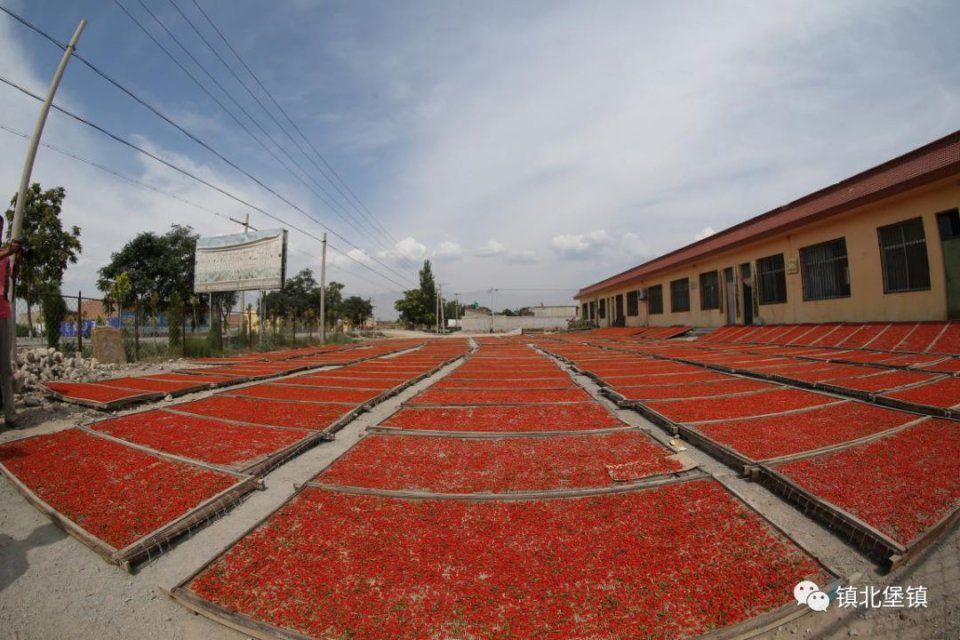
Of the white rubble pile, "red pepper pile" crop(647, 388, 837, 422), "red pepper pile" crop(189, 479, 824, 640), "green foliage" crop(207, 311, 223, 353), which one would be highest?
"green foliage" crop(207, 311, 223, 353)

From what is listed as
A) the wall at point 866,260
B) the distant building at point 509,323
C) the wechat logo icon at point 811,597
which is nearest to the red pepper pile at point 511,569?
the wechat logo icon at point 811,597

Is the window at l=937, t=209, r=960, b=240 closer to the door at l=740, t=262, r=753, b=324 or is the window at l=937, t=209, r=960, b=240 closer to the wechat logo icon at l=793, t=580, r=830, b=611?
the door at l=740, t=262, r=753, b=324

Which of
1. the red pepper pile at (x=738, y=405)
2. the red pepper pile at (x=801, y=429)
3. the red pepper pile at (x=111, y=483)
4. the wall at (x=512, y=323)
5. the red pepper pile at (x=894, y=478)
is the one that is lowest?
the red pepper pile at (x=111, y=483)

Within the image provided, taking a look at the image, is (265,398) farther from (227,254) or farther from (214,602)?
(227,254)

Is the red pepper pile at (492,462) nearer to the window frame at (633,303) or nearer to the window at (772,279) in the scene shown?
the window at (772,279)

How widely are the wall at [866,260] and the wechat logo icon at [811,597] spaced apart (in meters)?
11.7

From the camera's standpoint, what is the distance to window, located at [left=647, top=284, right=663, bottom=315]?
837 inches

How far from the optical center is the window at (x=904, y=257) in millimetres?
8914

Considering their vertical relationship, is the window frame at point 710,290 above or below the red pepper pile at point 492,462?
above

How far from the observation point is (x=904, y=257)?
927cm

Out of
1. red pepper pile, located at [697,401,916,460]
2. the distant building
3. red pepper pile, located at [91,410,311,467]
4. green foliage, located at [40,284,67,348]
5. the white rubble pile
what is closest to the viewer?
red pepper pile, located at [697,401,916,460]

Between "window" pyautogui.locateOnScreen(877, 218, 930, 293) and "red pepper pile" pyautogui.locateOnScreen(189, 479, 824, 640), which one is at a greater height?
"window" pyautogui.locateOnScreen(877, 218, 930, 293)

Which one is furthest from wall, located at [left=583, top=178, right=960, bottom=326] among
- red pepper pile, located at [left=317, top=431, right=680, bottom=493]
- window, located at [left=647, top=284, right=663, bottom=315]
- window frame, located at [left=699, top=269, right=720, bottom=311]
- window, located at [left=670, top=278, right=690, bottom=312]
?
red pepper pile, located at [left=317, top=431, right=680, bottom=493]

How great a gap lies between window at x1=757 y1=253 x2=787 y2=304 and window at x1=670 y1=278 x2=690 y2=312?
4.39 m
